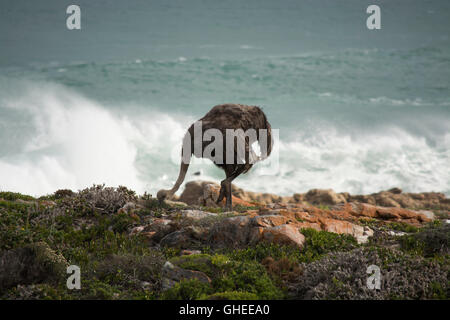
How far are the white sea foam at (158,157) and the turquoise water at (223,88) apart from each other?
0.13 metres

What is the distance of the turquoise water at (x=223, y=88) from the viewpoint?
3062cm

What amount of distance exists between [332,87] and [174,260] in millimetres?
44615

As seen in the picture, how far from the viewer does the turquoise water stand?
30625 mm

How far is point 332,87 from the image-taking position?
49156mm

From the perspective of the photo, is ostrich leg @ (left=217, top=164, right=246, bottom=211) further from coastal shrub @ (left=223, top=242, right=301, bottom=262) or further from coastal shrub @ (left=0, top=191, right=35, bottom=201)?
coastal shrub @ (left=0, top=191, right=35, bottom=201)

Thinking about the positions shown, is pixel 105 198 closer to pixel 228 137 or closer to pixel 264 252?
pixel 228 137

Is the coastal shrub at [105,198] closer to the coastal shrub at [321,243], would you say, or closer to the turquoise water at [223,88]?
the coastal shrub at [321,243]

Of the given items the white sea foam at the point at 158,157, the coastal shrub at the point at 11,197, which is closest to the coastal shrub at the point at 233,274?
the coastal shrub at the point at 11,197

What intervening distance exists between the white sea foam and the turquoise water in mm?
131

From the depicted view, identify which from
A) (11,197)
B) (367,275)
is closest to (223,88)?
(11,197)

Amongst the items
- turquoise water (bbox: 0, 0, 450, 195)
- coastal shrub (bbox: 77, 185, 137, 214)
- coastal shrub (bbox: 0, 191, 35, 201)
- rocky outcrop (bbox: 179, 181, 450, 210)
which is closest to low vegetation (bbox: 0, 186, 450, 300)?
coastal shrub (bbox: 77, 185, 137, 214)

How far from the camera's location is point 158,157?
108 feet
